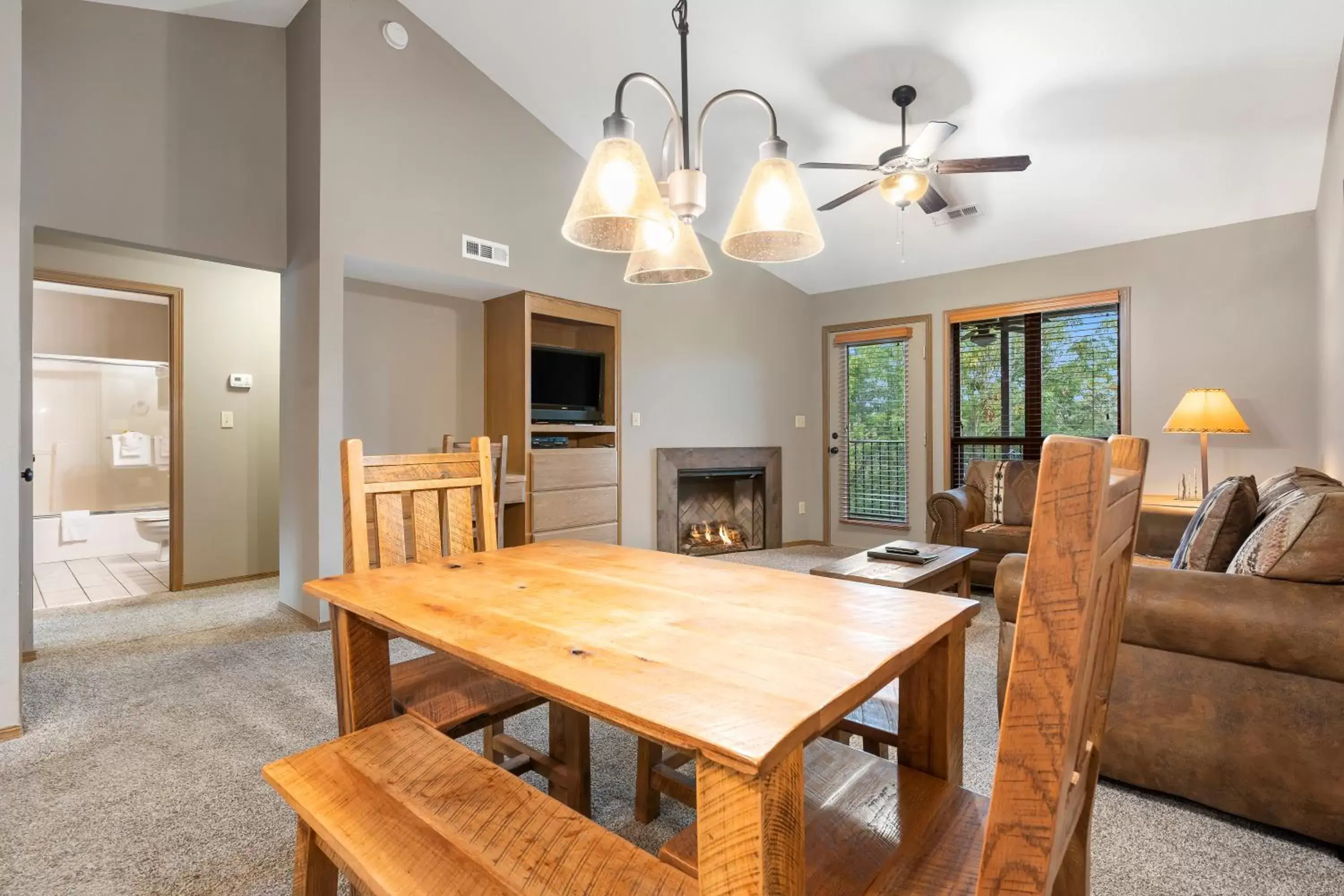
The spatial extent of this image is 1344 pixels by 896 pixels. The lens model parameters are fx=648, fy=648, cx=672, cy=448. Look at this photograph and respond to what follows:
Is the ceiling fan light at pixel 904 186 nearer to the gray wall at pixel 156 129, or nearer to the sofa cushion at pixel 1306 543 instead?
the sofa cushion at pixel 1306 543

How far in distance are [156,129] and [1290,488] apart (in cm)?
505


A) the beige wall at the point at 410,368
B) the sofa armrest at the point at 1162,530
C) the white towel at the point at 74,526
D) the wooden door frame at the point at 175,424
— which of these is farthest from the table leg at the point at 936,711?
the white towel at the point at 74,526

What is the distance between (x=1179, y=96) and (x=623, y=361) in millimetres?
3513

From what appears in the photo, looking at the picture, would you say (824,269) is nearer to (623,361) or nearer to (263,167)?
(623,361)

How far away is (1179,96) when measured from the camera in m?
3.21

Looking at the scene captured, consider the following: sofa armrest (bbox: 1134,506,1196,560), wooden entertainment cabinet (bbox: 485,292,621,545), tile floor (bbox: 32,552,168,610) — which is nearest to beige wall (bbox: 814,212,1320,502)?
sofa armrest (bbox: 1134,506,1196,560)

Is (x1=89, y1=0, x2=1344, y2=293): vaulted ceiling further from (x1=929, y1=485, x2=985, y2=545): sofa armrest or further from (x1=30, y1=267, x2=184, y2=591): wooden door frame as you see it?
(x1=929, y1=485, x2=985, y2=545): sofa armrest

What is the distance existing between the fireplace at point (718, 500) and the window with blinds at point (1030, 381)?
62.3 inches

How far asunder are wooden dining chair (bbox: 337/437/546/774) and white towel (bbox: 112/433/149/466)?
18.1 feet

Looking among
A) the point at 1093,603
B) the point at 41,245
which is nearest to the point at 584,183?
the point at 1093,603

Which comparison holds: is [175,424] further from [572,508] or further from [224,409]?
[572,508]

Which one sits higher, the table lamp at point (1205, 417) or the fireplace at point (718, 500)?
the table lamp at point (1205, 417)

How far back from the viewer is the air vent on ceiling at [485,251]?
398cm

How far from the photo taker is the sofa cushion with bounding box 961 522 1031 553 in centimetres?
399
